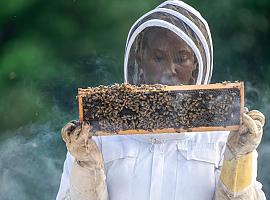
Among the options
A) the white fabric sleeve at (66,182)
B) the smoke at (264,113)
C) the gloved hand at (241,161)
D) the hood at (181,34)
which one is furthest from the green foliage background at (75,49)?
the gloved hand at (241,161)

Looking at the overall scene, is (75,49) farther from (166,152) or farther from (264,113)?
(166,152)

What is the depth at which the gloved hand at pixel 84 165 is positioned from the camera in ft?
7.51

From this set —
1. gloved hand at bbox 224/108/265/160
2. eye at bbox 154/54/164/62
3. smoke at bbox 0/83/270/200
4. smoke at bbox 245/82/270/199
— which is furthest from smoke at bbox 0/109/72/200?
gloved hand at bbox 224/108/265/160

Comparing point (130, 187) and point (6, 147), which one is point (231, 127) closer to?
point (130, 187)

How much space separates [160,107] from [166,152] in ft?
0.63

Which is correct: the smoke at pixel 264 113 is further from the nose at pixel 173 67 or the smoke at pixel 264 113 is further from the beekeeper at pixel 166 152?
the nose at pixel 173 67

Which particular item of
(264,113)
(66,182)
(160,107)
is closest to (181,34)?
(160,107)

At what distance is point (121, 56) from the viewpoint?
14.0ft

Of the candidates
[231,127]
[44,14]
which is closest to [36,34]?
[44,14]

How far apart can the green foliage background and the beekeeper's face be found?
4.86ft

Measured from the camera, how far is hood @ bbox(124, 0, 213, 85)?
8.55ft

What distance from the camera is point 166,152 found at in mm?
2510

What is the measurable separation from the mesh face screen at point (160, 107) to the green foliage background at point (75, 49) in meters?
1.68

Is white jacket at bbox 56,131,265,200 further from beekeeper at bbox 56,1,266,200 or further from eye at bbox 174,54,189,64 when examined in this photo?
eye at bbox 174,54,189,64
